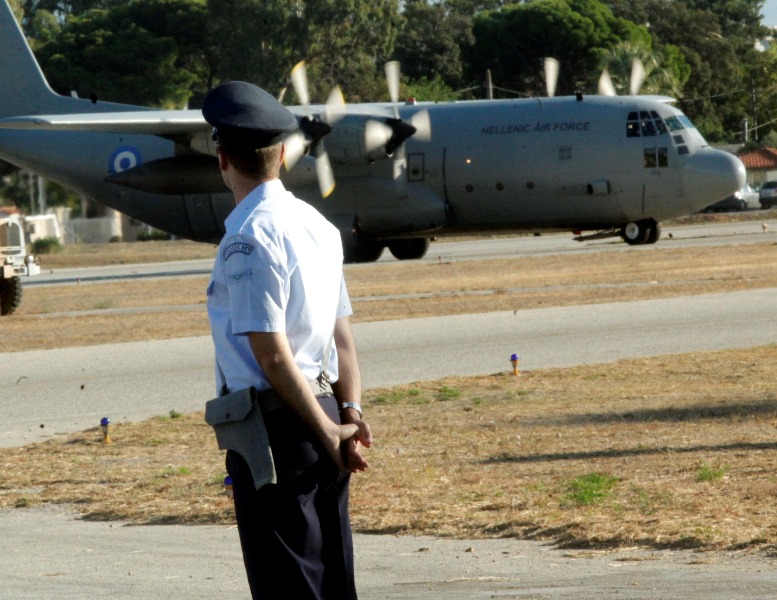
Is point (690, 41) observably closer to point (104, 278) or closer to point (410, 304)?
point (104, 278)

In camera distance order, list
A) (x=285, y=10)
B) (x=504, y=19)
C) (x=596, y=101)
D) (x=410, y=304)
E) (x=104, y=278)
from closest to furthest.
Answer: (x=410, y=304)
(x=596, y=101)
(x=104, y=278)
(x=285, y=10)
(x=504, y=19)

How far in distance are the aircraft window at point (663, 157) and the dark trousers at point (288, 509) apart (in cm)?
2551

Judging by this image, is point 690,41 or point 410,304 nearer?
point 410,304

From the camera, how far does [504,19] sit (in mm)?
89750

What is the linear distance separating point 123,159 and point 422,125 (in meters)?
6.79

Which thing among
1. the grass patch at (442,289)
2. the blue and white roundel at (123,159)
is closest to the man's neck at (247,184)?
the grass patch at (442,289)

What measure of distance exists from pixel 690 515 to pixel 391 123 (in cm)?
2249

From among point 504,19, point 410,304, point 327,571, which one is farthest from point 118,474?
point 504,19

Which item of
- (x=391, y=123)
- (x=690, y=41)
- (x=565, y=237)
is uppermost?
(x=690, y=41)

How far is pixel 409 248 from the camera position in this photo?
34.9 metres

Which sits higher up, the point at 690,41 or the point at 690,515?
the point at 690,41

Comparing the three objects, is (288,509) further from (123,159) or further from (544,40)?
(544,40)

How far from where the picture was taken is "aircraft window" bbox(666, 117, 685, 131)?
29.0 m

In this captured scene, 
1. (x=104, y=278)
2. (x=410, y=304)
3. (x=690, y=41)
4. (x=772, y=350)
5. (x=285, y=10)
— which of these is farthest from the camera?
(x=690, y=41)
